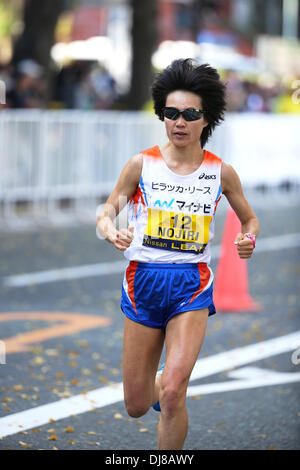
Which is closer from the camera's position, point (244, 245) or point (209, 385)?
point (244, 245)

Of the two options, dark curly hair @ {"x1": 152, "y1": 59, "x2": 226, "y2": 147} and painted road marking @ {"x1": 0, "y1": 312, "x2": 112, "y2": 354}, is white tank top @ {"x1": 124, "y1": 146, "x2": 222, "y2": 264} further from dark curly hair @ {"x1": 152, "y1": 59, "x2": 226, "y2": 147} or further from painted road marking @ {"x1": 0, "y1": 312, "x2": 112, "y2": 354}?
painted road marking @ {"x1": 0, "y1": 312, "x2": 112, "y2": 354}

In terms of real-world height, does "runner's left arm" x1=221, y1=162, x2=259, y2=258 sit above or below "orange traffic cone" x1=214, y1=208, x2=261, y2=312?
above

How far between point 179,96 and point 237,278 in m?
5.20

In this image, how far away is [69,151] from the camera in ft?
52.3

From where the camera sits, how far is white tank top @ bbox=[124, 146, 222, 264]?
184 inches

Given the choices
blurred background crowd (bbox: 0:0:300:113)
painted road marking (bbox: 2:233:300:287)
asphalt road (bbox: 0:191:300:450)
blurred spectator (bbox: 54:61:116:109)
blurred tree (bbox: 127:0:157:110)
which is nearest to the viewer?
asphalt road (bbox: 0:191:300:450)

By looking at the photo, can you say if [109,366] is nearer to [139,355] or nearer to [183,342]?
[139,355]

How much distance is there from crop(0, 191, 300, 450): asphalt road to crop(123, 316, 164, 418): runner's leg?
70 centimetres

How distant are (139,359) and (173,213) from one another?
685 mm

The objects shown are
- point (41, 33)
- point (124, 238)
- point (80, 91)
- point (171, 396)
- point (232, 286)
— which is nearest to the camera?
point (124, 238)

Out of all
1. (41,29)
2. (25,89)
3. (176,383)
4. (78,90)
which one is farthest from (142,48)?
(176,383)

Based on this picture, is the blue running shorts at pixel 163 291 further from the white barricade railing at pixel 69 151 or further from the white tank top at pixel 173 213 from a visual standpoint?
the white barricade railing at pixel 69 151

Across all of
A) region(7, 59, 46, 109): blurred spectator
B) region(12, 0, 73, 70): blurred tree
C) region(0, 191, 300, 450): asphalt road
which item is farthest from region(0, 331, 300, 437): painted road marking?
region(12, 0, 73, 70): blurred tree
